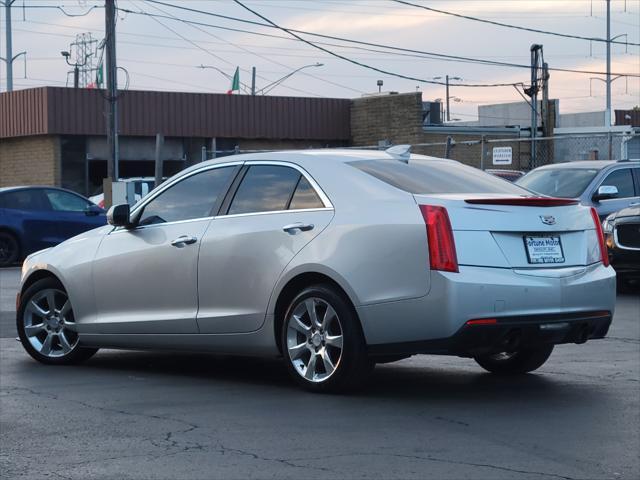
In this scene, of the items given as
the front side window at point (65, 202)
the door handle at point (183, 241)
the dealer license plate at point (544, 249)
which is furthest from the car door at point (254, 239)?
the front side window at point (65, 202)

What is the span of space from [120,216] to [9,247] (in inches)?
572

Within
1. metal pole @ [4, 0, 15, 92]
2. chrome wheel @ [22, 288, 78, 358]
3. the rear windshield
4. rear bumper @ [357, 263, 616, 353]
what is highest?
metal pole @ [4, 0, 15, 92]

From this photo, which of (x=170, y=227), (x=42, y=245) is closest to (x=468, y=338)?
(x=170, y=227)

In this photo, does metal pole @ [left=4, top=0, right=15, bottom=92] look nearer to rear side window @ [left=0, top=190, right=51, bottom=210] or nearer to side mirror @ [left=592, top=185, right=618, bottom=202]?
rear side window @ [left=0, top=190, right=51, bottom=210]

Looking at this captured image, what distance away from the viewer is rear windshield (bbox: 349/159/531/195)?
7.94m

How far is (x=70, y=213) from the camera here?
23.0 metres

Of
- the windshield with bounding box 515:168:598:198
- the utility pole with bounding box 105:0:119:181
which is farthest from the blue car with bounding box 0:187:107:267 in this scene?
the windshield with bounding box 515:168:598:198

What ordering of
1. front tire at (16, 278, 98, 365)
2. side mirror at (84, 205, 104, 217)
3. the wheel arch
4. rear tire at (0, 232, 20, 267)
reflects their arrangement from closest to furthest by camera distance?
the wheel arch → front tire at (16, 278, 98, 365) → side mirror at (84, 205, 104, 217) → rear tire at (0, 232, 20, 267)

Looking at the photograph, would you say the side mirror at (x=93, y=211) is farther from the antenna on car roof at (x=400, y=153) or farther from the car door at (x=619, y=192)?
the antenna on car roof at (x=400, y=153)

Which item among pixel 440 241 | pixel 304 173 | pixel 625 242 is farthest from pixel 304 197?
pixel 625 242

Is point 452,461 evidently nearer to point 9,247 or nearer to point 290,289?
point 290,289

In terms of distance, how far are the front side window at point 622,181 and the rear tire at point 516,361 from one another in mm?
9454

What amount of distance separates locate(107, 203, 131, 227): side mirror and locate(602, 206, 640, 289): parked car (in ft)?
27.0

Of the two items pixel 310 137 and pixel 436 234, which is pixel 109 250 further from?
pixel 310 137
